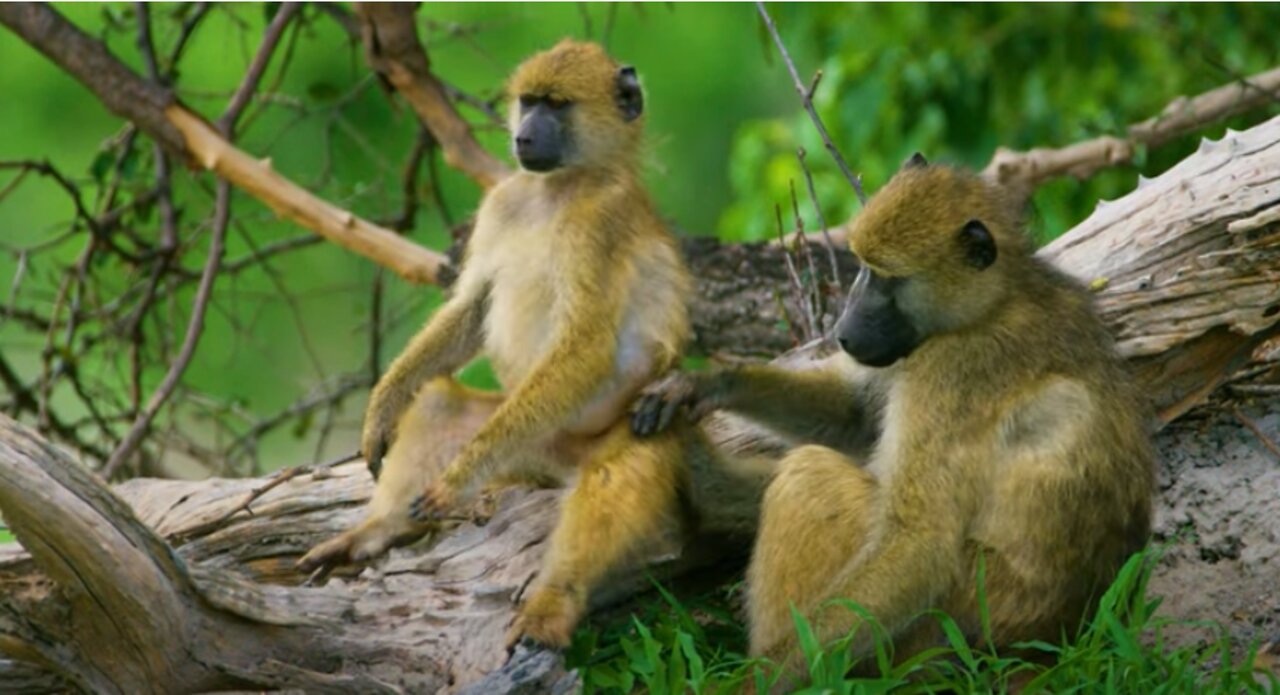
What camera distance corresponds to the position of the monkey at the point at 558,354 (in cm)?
495

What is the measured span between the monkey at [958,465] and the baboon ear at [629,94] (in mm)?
1051

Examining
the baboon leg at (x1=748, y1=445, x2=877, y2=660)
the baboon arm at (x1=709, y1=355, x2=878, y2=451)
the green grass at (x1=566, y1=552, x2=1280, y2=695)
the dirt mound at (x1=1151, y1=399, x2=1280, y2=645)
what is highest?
the baboon arm at (x1=709, y1=355, x2=878, y2=451)

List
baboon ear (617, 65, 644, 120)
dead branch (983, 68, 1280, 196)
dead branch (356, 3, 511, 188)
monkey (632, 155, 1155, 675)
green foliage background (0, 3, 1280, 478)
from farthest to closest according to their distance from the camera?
green foliage background (0, 3, 1280, 478), dead branch (983, 68, 1280, 196), dead branch (356, 3, 511, 188), baboon ear (617, 65, 644, 120), monkey (632, 155, 1155, 675)

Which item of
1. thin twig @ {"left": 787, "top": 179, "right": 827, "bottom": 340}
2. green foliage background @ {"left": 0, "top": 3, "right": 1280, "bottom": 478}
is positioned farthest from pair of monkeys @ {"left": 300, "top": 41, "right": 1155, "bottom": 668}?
thin twig @ {"left": 787, "top": 179, "right": 827, "bottom": 340}

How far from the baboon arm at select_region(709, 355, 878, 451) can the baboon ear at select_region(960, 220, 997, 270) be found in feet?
1.76

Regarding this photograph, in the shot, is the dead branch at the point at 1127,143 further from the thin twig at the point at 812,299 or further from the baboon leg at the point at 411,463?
the baboon leg at the point at 411,463

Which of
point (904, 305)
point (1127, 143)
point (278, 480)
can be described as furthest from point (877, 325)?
point (1127, 143)

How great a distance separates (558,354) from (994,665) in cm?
153

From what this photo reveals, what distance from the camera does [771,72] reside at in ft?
53.7

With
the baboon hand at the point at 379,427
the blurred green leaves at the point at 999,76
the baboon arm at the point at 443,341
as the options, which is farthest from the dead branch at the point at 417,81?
the baboon hand at the point at 379,427

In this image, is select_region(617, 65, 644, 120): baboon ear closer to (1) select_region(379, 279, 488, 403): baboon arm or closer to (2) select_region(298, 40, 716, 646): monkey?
(2) select_region(298, 40, 716, 646): monkey

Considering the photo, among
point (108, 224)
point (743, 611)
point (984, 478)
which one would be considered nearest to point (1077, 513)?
point (984, 478)

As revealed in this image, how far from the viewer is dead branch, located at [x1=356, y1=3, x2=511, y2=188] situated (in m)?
7.67

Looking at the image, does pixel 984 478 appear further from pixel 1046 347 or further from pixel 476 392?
pixel 476 392
